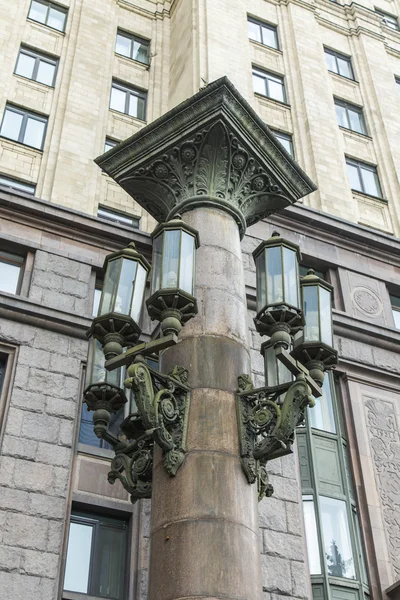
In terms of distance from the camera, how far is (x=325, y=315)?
923cm

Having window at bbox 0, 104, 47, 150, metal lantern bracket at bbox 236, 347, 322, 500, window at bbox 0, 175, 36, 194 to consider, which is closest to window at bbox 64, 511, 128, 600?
metal lantern bracket at bbox 236, 347, 322, 500

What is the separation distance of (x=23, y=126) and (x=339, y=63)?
13154mm

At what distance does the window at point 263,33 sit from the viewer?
1097 inches

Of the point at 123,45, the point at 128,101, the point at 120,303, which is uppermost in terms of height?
the point at 123,45

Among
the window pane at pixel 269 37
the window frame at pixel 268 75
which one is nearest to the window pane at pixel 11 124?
the window frame at pixel 268 75

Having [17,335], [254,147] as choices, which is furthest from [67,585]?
[254,147]

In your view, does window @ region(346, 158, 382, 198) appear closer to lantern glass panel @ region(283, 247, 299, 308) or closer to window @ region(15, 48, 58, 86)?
window @ region(15, 48, 58, 86)

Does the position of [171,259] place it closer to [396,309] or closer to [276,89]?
[396,309]

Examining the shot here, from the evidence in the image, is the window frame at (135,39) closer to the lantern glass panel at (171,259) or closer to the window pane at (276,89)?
the window pane at (276,89)

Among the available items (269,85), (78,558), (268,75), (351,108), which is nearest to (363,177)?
(351,108)

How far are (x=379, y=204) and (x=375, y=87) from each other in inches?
244

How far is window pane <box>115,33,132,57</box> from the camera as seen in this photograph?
26.3m

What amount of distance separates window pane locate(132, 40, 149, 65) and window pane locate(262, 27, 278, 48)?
4.26m

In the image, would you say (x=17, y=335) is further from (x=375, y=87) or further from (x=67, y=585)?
(x=375, y=87)
